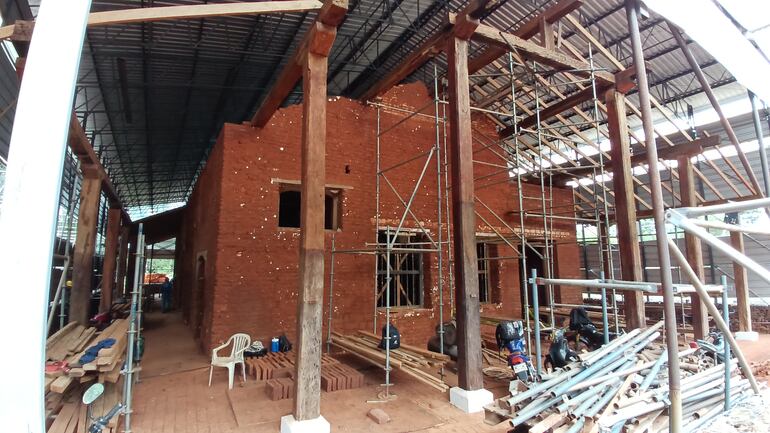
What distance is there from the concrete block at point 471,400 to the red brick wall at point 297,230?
12.0 feet

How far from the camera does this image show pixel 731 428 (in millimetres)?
4609

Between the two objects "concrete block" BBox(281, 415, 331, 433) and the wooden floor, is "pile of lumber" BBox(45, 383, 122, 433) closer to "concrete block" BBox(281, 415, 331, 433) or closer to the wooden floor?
the wooden floor

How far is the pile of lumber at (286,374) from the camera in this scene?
5863mm

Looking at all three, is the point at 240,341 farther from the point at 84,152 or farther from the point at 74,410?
the point at 84,152

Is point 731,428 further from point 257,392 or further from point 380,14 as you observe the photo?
point 380,14

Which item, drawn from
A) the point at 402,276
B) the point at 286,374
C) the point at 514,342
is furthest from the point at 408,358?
the point at 402,276

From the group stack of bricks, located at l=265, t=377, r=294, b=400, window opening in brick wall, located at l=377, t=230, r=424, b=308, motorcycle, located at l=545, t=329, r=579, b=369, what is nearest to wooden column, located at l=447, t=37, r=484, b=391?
motorcycle, located at l=545, t=329, r=579, b=369

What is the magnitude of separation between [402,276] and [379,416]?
17.1 feet

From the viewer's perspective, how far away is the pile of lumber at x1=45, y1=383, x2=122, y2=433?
4.38 meters

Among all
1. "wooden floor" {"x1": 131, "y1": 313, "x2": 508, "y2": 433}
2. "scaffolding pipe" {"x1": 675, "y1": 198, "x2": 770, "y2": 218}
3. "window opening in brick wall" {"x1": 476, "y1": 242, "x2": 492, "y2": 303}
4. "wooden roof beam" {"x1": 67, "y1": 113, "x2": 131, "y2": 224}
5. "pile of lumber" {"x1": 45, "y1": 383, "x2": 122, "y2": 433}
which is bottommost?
"wooden floor" {"x1": 131, "y1": 313, "x2": 508, "y2": 433}

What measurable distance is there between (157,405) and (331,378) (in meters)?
2.56

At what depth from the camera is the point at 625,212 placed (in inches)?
303

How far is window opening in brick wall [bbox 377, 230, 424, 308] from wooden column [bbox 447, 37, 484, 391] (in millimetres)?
3689

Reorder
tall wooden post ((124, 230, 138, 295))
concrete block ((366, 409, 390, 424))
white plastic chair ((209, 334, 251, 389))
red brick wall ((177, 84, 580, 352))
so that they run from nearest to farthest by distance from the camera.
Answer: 1. concrete block ((366, 409, 390, 424))
2. white plastic chair ((209, 334, 251, 389))
3. red brick wall ((177, 84, 580, 352))
4. tall wooden post ((124, 230, 138, 295))
